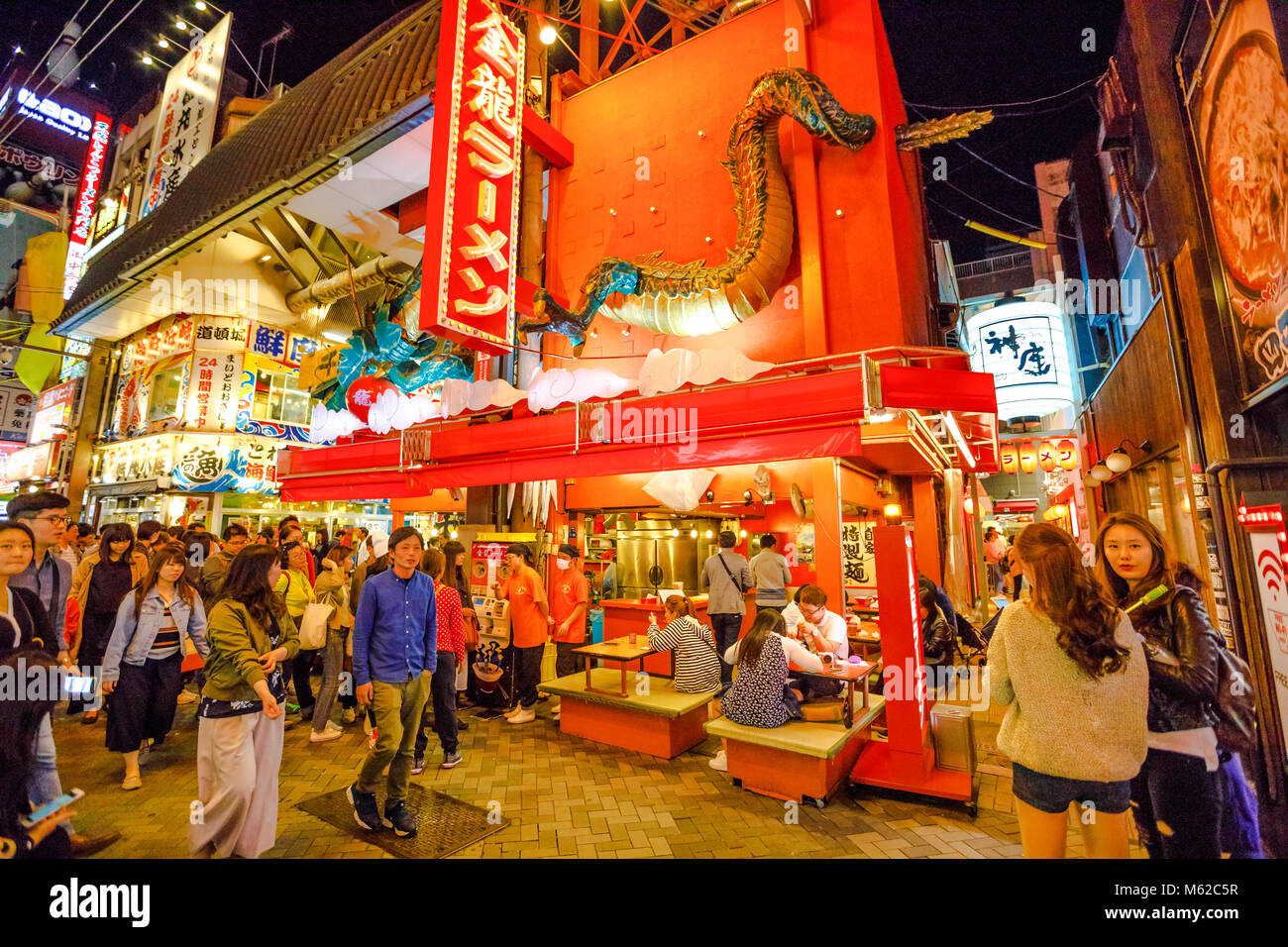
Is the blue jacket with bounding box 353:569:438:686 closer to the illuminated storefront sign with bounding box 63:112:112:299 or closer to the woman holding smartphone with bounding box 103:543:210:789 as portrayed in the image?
the woman holding smartphone with bounding box 103:543:210:789

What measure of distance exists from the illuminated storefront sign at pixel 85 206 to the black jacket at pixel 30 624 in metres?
19.7

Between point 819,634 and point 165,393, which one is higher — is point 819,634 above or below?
below

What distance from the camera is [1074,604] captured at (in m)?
Answer: 2.36

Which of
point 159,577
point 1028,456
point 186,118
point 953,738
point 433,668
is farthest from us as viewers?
Result: point 186,118

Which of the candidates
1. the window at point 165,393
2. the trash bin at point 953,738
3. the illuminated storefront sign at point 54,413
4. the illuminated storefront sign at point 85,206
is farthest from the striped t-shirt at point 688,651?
the illuminated storefront sign at point 54,413

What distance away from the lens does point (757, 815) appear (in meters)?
4.46

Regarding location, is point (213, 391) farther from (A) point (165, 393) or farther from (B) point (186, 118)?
(B) point (186, 118)

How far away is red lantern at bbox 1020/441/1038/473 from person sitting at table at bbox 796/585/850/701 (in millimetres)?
9916

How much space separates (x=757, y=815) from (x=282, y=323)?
57.5ft

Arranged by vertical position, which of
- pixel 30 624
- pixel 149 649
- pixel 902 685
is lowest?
pixel 902 685

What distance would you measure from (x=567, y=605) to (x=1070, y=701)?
6280mm

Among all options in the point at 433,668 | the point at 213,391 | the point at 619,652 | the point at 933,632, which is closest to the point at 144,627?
the point at 433,668

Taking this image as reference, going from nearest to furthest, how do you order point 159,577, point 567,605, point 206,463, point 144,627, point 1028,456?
Answer: 1. point 159,577
2. point 144,627
3. point 567,605
4. point 1028,456
5. point 206,463

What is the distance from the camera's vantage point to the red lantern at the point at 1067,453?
12484 millimetres
